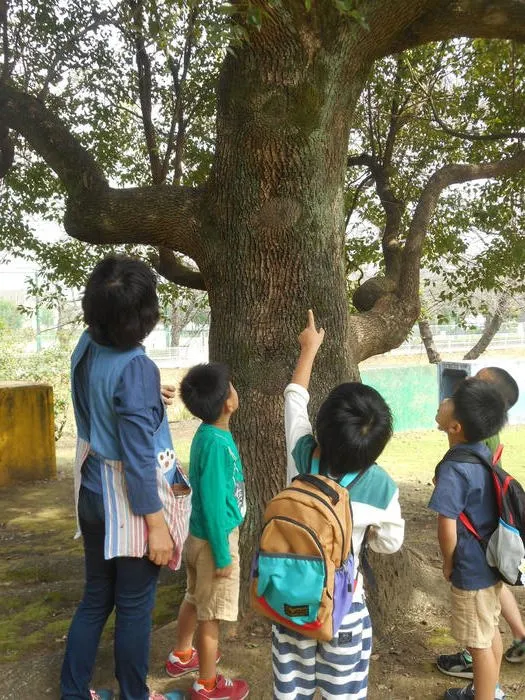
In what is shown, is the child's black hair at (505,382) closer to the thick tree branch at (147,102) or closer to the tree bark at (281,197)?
the tree bark at (281,197)

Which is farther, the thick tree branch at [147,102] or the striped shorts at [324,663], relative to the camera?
the thick tree branch at [147,102]

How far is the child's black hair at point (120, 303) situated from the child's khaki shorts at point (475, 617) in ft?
5.24

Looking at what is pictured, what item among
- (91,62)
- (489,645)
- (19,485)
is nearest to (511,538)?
(489,645)

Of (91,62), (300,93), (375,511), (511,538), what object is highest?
(91,62)

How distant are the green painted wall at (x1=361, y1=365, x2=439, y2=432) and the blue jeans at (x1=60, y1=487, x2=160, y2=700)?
11.5 m

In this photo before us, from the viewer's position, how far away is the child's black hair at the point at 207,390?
9.15 feet

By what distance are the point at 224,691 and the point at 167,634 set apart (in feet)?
2.23

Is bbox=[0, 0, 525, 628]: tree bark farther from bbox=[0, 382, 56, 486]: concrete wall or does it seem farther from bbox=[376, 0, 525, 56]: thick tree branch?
bbox=[0, 382, 56, 486]: concrete wall

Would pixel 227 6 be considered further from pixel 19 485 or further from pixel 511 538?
pixel 19 485

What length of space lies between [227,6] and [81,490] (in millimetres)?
2044

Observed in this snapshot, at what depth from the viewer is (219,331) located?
3705 mm

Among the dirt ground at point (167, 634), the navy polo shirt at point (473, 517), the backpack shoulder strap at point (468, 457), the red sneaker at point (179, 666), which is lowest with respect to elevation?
the dirt ground at point (167, 634)

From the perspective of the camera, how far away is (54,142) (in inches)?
183

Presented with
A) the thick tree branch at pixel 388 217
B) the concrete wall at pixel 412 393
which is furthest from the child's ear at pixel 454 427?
the concrete wall at pixel 412 393
